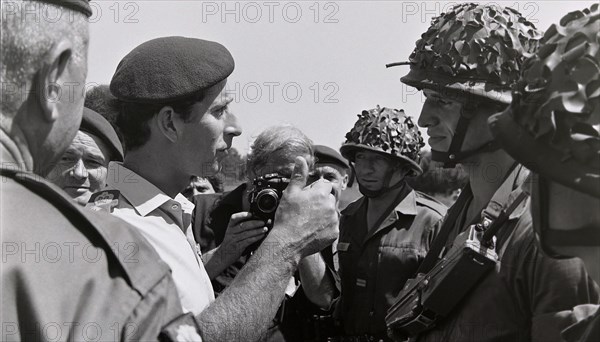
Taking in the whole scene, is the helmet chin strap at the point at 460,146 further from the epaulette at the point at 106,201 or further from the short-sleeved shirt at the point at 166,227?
the epaulette at the point at 106,201

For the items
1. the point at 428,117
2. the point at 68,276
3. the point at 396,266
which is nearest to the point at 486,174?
the point at 428,117

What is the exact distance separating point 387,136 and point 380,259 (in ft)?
2.84

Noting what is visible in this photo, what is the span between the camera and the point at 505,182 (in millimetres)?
3049

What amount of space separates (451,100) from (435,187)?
19.4 m

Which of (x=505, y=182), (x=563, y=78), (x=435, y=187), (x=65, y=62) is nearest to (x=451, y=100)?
(x=505, y=182)

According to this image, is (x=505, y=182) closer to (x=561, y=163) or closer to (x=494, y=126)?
(x=494, y=126)

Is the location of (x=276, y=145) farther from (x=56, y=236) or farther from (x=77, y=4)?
(x=56, y=236)

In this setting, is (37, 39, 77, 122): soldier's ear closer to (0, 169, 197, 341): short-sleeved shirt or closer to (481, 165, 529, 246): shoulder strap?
(0, 169, 197, 341): short-sleeved shirt

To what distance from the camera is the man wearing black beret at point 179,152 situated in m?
2.78

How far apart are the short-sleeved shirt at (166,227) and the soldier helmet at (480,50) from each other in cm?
120

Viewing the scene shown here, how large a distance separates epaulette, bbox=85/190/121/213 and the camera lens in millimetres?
1239

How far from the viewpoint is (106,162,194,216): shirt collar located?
113 inches

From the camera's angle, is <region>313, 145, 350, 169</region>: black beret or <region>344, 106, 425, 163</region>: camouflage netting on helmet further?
<region>313, 145, 350, 169</region>: black beret

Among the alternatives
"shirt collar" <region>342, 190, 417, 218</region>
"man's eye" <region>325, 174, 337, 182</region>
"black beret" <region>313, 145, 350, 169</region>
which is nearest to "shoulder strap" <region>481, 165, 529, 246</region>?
"shirt collar" <region>342, 190, 417, 218</region>
